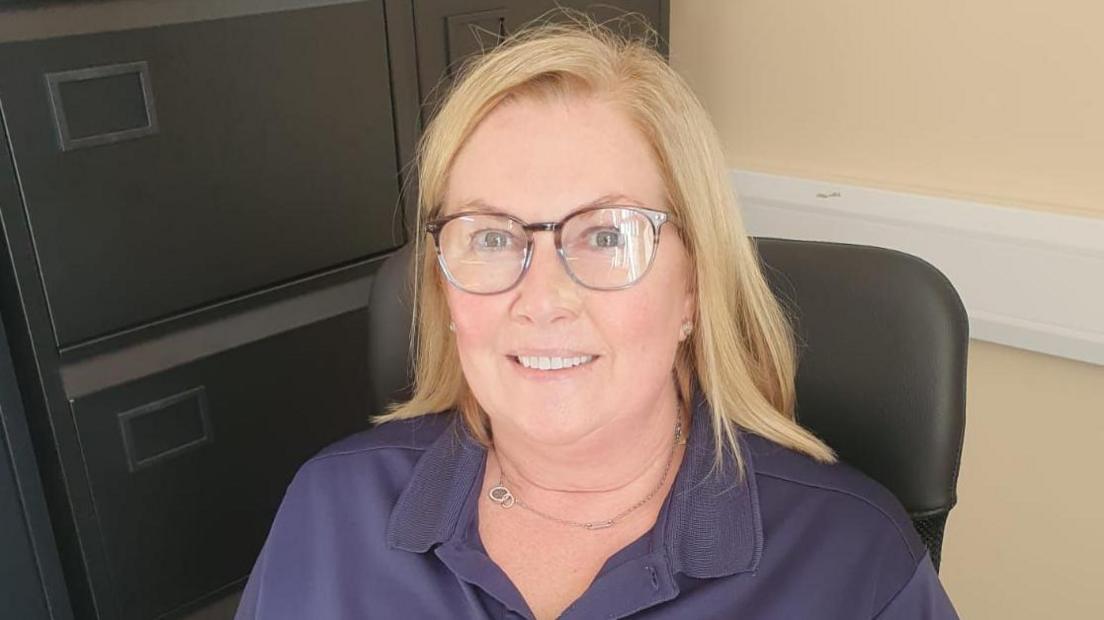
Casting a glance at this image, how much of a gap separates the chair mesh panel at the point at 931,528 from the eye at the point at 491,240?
0.49 metres

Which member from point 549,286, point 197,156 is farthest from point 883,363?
point 197,156

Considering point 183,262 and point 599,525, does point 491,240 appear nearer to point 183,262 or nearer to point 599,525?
point 599,525

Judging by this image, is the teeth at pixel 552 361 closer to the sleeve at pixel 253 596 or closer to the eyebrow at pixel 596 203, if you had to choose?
the eyebrow at pixel 596 203

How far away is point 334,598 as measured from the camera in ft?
3.34

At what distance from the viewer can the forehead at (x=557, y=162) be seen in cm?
96

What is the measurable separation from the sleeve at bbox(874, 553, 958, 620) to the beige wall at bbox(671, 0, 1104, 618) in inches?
27.7

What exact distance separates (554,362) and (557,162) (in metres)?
0.19

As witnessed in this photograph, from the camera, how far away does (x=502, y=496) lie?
3.58 feet

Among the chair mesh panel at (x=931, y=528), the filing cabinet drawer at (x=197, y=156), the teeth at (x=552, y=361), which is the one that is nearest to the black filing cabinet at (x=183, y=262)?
the filing cabinet drawer at (x=197, y=156)

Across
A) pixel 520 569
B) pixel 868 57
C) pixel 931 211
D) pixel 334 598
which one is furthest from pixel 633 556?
pixel 868 57

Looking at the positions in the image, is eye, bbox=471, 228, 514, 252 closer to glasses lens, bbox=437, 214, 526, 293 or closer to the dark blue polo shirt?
glasses lens, bbox=437, 214, 526, 293

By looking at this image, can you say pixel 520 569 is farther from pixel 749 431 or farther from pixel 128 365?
pixel 128 365

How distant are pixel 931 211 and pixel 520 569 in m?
0.88

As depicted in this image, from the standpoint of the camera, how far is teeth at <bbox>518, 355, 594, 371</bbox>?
977 millimetres
